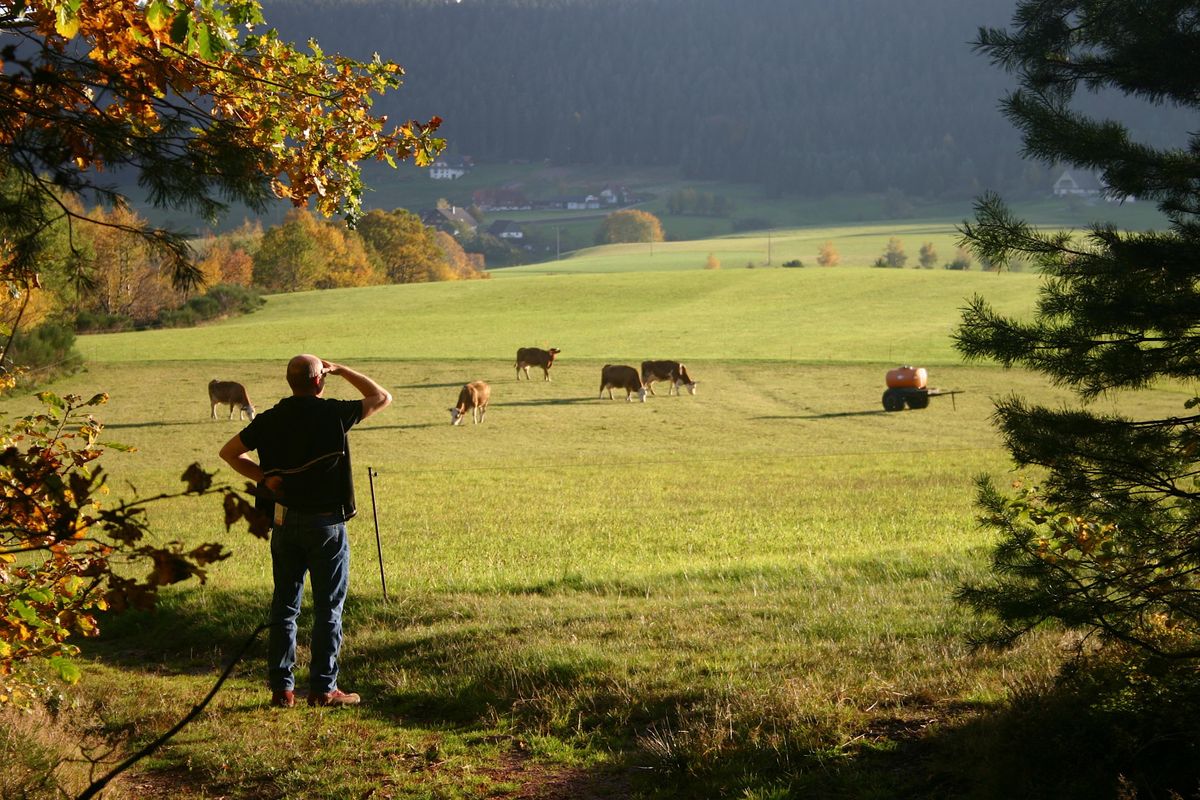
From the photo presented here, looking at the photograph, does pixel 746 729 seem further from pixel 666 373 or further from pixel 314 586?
pixel 666 373

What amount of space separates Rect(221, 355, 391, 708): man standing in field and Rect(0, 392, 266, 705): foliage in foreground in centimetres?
101

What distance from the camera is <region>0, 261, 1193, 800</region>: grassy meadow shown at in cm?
545

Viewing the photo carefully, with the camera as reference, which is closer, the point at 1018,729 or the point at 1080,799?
the point at 1080,799

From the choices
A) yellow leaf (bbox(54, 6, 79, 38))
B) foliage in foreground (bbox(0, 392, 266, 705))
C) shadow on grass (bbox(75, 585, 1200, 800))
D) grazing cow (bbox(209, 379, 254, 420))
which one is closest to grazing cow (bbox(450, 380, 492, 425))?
grazing cow (bbox(209, 379, 254, 420))

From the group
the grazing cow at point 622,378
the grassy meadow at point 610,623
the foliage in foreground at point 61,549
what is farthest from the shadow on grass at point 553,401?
the foliage in foreground at point 61,549

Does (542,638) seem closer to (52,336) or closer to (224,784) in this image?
(224,784)

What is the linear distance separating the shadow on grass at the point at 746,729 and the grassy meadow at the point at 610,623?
0.02 meters

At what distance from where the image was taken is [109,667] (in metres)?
8.44

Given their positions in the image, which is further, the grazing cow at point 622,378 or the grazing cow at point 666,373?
the grazing cow at point 666,373

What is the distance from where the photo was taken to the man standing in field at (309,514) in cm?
666

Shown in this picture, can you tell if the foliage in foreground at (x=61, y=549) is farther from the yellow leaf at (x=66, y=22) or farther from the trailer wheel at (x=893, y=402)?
the trailer wheel at (x=893, y=402)

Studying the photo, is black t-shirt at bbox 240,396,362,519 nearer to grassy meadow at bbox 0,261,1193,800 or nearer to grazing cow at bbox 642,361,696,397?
grassy meadow at bbox 0,261,1193,800

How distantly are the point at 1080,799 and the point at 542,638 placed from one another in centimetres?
420

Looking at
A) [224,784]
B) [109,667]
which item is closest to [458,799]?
[224,784]
